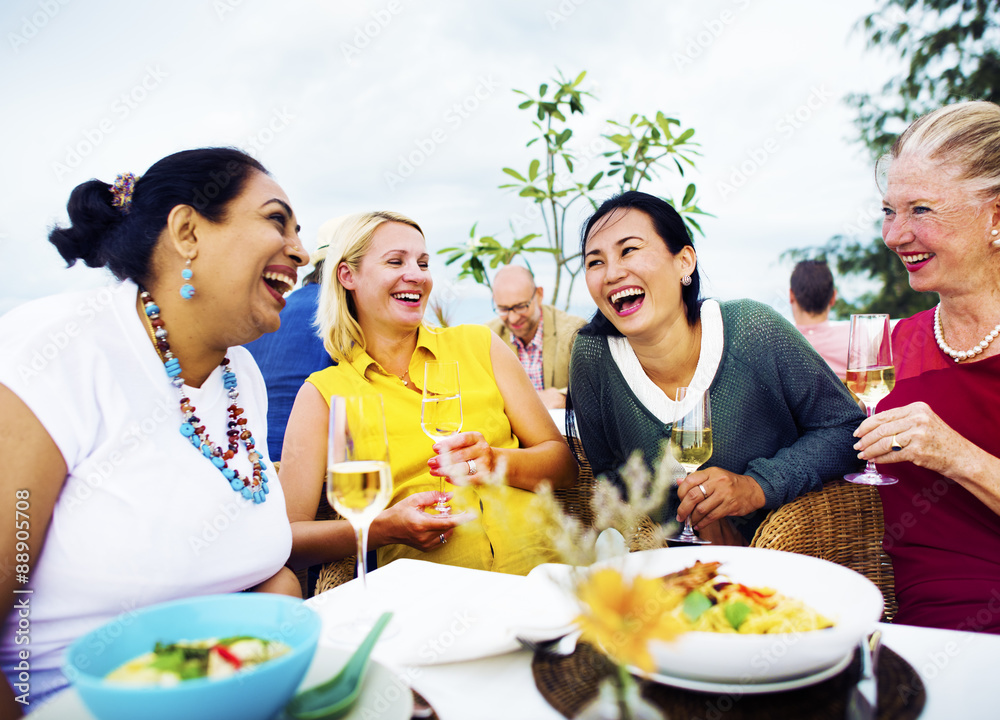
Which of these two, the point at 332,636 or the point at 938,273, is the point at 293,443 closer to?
the point at 332,636

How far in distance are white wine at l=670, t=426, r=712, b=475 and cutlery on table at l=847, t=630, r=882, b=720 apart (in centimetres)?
74

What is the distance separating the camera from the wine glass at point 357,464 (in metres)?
1.13

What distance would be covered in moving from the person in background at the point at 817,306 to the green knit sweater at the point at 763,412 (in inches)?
122

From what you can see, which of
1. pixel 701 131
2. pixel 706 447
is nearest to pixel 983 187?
pixel 706 447

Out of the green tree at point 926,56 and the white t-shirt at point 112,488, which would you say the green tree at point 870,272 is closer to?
the green tree at point 926,56

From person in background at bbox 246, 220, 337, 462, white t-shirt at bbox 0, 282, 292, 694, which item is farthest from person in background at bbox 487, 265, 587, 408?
white t-shirt at bbox 0, 282, 292, 694

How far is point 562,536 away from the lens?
564 millimetres

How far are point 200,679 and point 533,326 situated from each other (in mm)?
5206

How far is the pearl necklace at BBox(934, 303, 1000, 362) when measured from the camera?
69.4 inches

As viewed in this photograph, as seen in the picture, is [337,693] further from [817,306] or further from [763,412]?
[817,306]

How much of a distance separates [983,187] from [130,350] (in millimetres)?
2105

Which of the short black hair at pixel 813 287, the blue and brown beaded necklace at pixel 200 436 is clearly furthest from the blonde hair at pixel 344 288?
the short black hair at pixel 813 287

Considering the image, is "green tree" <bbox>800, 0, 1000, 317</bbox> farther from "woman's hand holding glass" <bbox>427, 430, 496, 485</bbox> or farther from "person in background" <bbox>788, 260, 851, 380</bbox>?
"woman's hand holding glass" <bbox>427, 430, 496, 485</bbox>

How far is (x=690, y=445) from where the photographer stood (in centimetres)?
167
